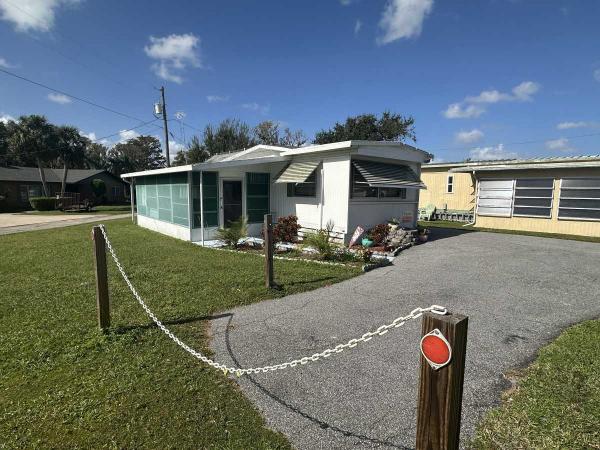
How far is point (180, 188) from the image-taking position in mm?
11273

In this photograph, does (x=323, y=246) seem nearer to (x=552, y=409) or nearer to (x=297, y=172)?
(x=297, y=172)

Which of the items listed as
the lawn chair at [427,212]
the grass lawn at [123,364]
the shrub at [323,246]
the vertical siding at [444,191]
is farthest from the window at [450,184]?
the grass lawn at [123,364]

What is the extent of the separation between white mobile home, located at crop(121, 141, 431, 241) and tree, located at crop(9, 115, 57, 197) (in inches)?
912

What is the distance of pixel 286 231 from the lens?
1080 centimetres

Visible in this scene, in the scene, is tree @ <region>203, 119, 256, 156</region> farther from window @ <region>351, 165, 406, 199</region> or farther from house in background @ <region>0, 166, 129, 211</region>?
window @ <region>351, 165, 406, 199</region>

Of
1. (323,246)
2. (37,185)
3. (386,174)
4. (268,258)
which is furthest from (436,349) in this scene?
(37,185)

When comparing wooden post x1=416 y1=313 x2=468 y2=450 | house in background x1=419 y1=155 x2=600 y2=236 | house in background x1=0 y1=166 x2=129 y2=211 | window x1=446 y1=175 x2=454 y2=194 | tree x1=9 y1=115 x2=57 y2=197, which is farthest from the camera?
house in background x1=0 y1=166 x2=129 y2=211

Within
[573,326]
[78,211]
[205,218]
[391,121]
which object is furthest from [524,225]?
[78,211]

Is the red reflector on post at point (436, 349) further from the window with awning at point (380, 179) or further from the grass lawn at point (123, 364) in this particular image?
the window with awning at point (380, 179)

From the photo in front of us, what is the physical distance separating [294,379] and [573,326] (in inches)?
156

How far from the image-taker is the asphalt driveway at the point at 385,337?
2586mm

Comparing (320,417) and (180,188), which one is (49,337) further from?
(180,188)

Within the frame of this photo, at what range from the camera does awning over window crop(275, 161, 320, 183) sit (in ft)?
33.7

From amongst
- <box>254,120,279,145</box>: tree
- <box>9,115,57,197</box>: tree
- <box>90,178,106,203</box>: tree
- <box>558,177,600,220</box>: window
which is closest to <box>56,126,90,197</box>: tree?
<box>9,115,57,197</box>: tree
